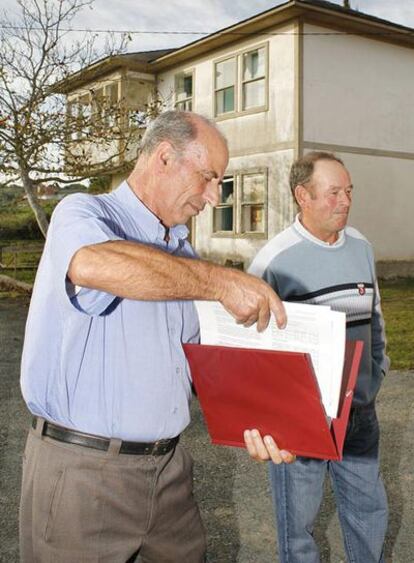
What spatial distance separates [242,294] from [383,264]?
17.1 meters

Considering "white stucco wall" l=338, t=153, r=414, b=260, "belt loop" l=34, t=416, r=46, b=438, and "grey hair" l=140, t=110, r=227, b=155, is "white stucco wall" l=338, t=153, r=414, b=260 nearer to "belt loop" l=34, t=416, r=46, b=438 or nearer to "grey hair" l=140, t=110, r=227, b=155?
"grey hair" l=140, t=110, r=227, b=155

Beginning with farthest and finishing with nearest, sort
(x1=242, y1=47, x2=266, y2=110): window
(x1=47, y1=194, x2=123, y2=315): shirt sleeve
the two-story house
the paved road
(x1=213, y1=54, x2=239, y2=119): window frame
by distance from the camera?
(x1=213, y1=54, x2=239, y2=119): window frame, (x1=242, y1=47, x2=266, y2=110): window, the two-story house, the paved road, (x1=47, y1=194, x2=123, y2=315): shirt sleeve

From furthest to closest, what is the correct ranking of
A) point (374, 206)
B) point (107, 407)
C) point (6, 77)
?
point (374, 206) → point (6, 77) → point (107, 407)

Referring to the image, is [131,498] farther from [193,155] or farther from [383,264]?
[383,264]

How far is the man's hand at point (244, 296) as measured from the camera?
1673 millimetres

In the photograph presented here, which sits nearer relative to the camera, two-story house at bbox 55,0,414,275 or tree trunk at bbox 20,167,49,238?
tree trunk at bbox 20,167,49,238

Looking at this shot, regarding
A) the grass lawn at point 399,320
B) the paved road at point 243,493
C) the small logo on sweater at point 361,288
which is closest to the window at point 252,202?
the grass lawn at point 399,320

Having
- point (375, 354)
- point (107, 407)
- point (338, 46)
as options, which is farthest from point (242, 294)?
point (338, 46)

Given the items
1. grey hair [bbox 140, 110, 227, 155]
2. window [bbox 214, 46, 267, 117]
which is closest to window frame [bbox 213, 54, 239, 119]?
window [bbox 214, 46, 267, 117]

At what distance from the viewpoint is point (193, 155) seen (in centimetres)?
203

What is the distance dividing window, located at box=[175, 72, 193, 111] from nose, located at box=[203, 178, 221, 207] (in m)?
18.8

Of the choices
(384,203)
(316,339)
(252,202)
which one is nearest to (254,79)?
(252,202)

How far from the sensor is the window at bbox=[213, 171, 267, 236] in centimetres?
1770

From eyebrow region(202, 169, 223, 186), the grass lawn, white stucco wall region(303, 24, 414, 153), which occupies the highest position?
white stucco wall region(303, 24, 414, 153)
